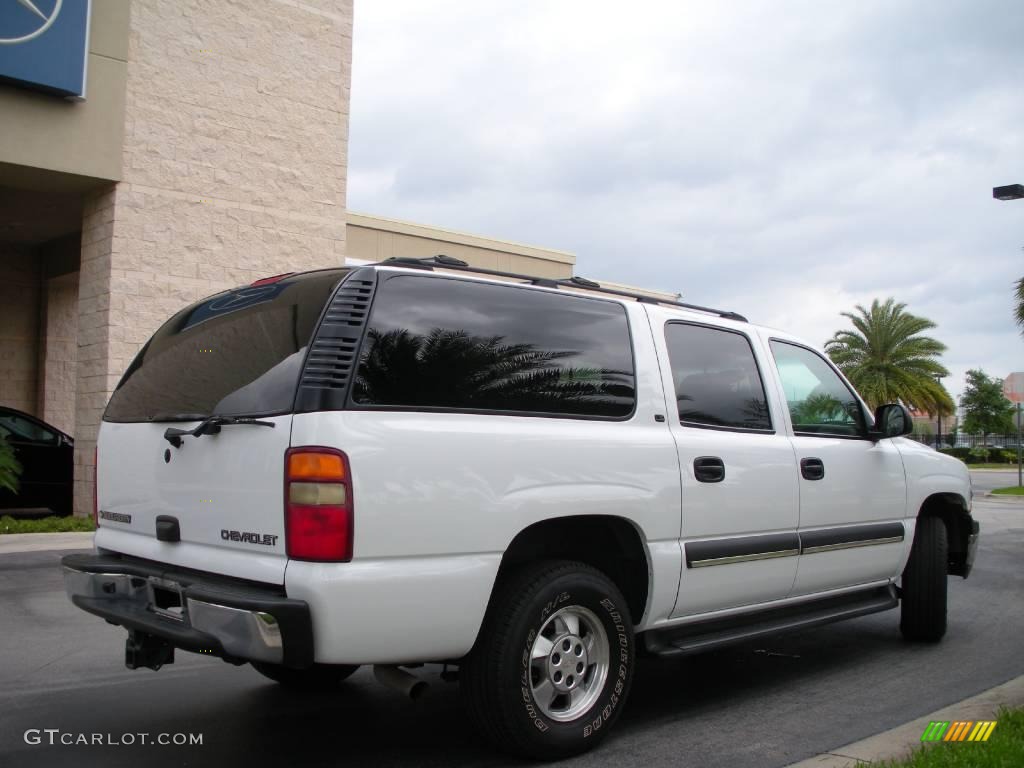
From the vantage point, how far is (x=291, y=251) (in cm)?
1459

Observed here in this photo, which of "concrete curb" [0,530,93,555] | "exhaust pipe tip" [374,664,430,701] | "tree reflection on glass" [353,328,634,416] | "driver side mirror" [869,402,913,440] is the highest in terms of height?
"tree reflection on glass" [353,328,634,416]

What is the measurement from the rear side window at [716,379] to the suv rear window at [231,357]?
183 centimetres

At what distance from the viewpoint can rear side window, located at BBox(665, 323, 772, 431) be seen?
4844mm

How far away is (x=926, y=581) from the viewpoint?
248 inches

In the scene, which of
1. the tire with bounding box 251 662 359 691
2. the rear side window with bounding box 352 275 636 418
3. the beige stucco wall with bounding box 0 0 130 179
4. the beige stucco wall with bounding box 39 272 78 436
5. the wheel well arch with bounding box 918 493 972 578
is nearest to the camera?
the rear side window with bounding box 352 275 636 418

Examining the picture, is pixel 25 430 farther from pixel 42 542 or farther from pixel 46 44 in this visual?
pixel 46 44

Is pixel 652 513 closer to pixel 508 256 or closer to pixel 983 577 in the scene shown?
pixel 983 577

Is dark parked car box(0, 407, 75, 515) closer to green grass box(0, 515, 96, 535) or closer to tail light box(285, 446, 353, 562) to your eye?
green grass box(0, 515, 96, 535)

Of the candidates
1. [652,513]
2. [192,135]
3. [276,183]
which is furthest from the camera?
[276,183]

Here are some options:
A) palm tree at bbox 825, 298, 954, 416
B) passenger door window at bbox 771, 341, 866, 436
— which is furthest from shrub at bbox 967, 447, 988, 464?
passenger door window at bbox 771, 341, 866, 436

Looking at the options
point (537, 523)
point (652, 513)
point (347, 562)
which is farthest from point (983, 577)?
point (347, 562)

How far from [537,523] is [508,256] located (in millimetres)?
20628

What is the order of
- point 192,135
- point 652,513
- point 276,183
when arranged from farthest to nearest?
point 276,183 → point 192,135 → point 652,513

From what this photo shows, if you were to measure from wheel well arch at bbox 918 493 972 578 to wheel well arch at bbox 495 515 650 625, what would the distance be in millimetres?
2841
